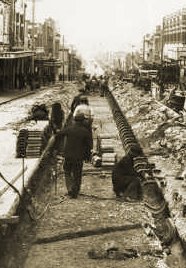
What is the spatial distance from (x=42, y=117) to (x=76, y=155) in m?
8.27

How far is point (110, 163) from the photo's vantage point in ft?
50.2

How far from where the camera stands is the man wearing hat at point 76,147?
1143 cm

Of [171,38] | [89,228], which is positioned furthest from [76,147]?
[171,38]

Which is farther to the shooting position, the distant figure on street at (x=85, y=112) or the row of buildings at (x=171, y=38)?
the row of buildings at (x=171, y=38)

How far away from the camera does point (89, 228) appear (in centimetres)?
965

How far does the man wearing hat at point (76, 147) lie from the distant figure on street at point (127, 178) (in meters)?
0.71

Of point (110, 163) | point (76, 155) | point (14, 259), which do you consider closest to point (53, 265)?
point (14, 259)

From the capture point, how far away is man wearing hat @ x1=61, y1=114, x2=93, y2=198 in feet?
37.5

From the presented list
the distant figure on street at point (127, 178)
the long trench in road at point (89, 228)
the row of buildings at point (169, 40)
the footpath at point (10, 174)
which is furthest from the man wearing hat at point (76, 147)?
the row of buildings at point (169, 40)

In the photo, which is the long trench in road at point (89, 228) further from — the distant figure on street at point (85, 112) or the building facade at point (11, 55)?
the building facade at point (11, 55)

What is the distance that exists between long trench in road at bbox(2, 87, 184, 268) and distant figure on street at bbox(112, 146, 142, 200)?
317 millimetres

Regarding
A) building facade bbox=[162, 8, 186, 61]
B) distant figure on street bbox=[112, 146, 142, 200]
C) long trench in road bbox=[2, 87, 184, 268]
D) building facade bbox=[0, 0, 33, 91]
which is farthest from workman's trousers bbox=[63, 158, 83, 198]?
building facade bbox=[162, 8, 186, 61]

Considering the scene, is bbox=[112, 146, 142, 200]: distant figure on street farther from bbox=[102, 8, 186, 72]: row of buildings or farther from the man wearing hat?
bbox=[102, 8, 186, 72]: row of buildings

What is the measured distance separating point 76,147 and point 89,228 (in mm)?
2269
